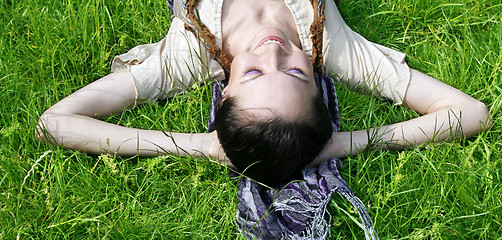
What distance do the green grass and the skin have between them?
2.9 inches

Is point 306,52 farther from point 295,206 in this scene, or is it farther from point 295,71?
point 295,206

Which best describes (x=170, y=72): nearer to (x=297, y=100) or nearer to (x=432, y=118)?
(x=297, y=100)

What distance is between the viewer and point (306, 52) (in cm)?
305

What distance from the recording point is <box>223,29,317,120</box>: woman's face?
2.35m

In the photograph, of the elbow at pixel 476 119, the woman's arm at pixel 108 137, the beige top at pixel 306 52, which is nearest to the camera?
the woman's arm at pixel 108 137

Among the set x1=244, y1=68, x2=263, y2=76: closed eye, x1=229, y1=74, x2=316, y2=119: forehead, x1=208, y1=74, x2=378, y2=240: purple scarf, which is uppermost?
x1=244, y1=68, x2=263, y2=76: closed eye

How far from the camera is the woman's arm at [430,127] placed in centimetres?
274

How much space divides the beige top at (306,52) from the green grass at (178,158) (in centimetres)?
9

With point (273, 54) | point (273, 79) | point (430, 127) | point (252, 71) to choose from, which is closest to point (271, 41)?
point (273, 54)

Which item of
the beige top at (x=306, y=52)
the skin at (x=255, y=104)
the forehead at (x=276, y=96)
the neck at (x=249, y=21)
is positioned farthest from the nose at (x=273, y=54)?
the beige top at (x=306, y=52)

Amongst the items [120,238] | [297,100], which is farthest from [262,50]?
[120,238]

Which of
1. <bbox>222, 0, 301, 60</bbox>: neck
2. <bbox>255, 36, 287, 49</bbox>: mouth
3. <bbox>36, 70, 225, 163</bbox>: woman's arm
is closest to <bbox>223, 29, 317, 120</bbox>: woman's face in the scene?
<bbox>255, 36, 287, 49</bbox>: mouth

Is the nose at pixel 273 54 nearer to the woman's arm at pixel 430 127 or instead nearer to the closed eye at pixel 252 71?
the closed eye at pixel 252 71

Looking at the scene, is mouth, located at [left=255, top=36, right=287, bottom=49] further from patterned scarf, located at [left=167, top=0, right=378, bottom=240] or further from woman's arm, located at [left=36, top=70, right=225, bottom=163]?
patterned scarf, located at [left=167, top=0, right=378, bottom=240]
